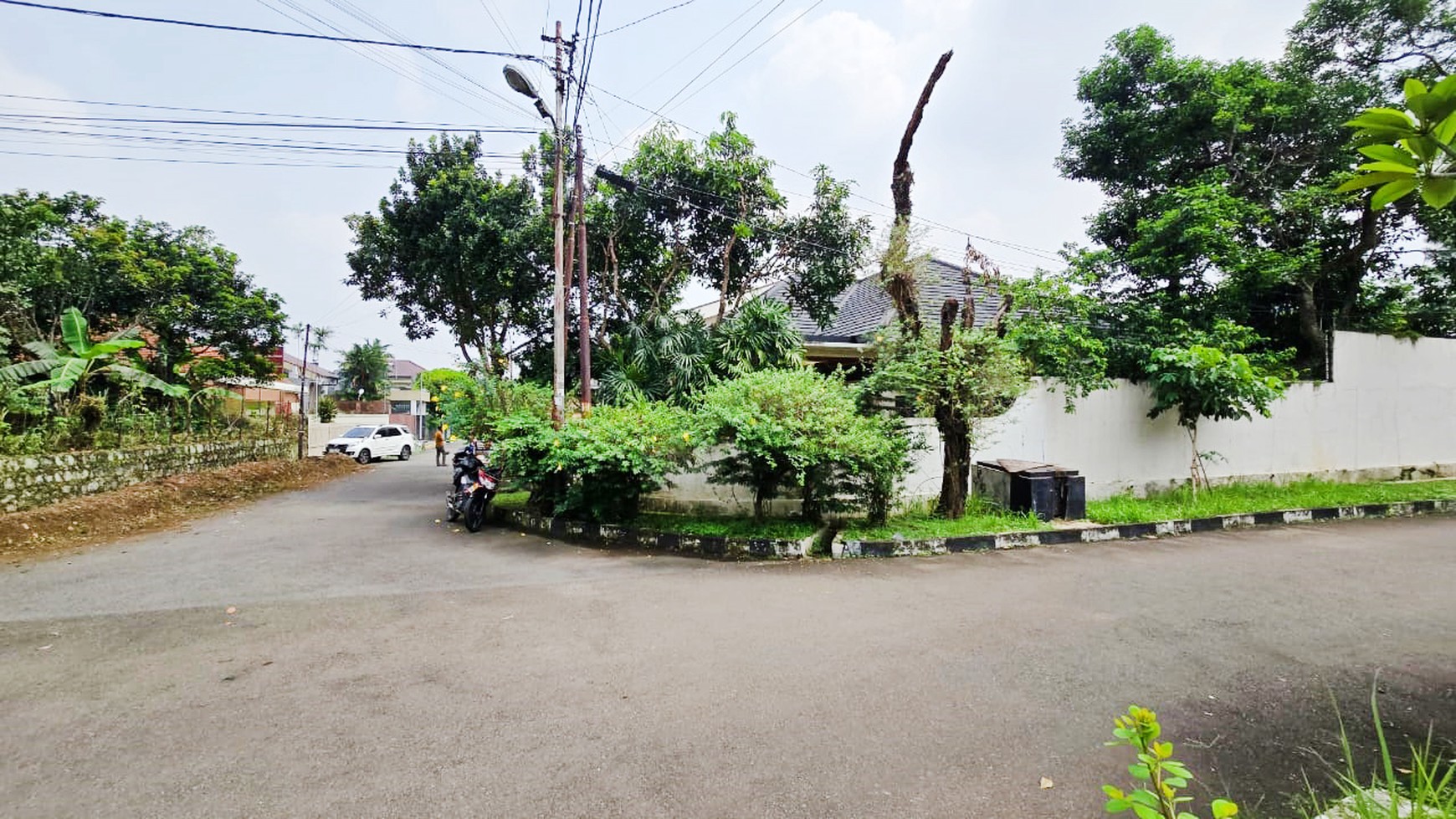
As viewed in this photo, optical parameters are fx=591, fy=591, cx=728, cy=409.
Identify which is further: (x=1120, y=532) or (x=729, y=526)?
(x=1120, y=532)

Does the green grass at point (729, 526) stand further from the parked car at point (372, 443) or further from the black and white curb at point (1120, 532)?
the parked car at point (372, 443)

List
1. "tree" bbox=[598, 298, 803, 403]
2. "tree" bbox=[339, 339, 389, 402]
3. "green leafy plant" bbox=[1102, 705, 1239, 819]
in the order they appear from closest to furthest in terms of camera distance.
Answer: "green leafy plant" bbox=[1102, 705, 1239, 819]
"tree" bbox=[598, 298, 803, 403]
"tree" bbox=[339, 339, 389, 402]

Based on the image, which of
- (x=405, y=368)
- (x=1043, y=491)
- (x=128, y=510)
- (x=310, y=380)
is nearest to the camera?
(x=1043, y=491)

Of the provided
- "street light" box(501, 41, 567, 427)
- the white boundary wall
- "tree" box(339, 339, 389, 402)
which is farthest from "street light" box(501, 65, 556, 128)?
"tree" box(339, 339, 389, 402)

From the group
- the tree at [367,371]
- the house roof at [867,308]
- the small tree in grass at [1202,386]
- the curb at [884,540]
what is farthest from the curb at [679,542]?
the tree at [367,371]

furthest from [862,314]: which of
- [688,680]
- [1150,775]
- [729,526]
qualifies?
[1150,775]

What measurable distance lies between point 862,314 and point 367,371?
4047 centimetres

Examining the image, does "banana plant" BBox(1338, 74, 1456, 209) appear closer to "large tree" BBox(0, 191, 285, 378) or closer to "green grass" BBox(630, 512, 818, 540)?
"green grass" BBox(630, 512, 818, 540)

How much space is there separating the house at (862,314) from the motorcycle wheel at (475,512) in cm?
582

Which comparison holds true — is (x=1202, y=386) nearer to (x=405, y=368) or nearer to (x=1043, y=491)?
(x=1043, y=491)

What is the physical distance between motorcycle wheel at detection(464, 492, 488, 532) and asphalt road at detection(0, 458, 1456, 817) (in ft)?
6.86

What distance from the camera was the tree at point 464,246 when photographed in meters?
13.0

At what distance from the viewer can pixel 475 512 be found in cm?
852

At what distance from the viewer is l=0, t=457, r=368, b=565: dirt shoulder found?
722 cm
